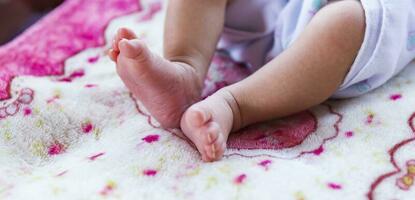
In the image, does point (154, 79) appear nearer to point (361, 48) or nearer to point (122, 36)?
point (122, 36)

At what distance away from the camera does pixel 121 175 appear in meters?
0.63

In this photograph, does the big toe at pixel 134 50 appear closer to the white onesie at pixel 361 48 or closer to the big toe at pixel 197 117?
the big toe at pixel 197 117

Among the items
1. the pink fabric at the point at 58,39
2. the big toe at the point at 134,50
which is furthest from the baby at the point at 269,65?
the pink fabric at the point at 58,39

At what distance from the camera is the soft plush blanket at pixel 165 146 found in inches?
24.0

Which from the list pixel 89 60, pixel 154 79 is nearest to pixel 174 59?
pixel 154 79

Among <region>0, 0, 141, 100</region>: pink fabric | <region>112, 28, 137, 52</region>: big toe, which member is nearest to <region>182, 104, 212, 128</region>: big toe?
<region>112, 28, 137, 52</region>: big toe

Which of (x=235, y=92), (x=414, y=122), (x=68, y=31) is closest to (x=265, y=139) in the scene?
(x=235, y=92)

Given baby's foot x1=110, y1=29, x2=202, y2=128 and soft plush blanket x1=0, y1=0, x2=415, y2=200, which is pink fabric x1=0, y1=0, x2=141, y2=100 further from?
baby's foot x1=110, y1=29, x2=202, y2=128

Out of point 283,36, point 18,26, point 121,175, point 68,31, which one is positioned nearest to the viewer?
point 121,175

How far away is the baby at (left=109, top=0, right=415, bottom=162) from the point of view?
0.66m

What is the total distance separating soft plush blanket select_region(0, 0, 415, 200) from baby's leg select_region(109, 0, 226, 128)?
0.16 feet

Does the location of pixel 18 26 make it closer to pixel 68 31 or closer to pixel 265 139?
pixel 68 31

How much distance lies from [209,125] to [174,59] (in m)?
0.17

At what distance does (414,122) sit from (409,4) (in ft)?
0.50
